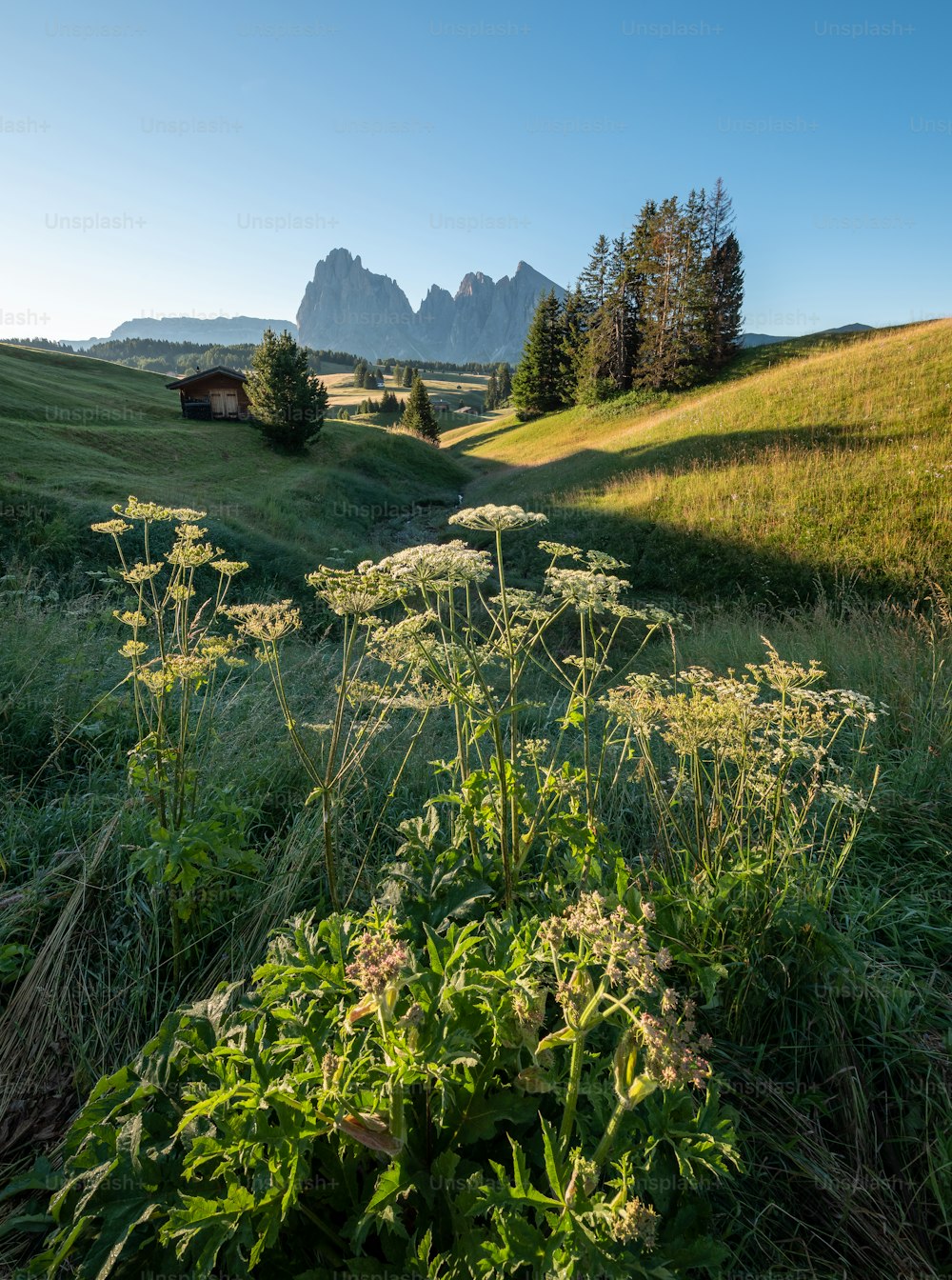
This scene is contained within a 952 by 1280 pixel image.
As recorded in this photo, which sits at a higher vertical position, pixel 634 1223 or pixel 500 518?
pixel 500 518

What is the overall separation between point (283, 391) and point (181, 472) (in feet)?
33.6

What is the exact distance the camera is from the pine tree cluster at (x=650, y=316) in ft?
128

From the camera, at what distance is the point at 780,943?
2.66m

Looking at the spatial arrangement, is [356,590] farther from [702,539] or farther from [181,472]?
[181,472]

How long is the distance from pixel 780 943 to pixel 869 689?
4106 millimetres

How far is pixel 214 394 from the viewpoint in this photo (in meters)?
40.4

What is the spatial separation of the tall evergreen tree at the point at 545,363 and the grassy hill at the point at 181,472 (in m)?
15.8

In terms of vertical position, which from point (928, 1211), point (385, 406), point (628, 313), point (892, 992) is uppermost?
point (628, 313)

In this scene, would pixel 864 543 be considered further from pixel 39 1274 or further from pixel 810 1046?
pixel 39 1274

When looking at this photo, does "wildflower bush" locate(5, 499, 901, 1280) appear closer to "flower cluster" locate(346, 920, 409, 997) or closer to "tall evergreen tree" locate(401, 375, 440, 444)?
"flower cluster" locate(346, 920, 409, 997)

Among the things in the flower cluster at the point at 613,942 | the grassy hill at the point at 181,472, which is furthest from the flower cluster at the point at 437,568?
the grassy hill at the point at 181,472

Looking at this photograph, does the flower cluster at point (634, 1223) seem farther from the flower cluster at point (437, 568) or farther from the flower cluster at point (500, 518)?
the flower cluster at point (500, 518)

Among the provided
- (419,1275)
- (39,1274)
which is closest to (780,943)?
(419,1275)

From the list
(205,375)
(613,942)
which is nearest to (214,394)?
(205,375)
